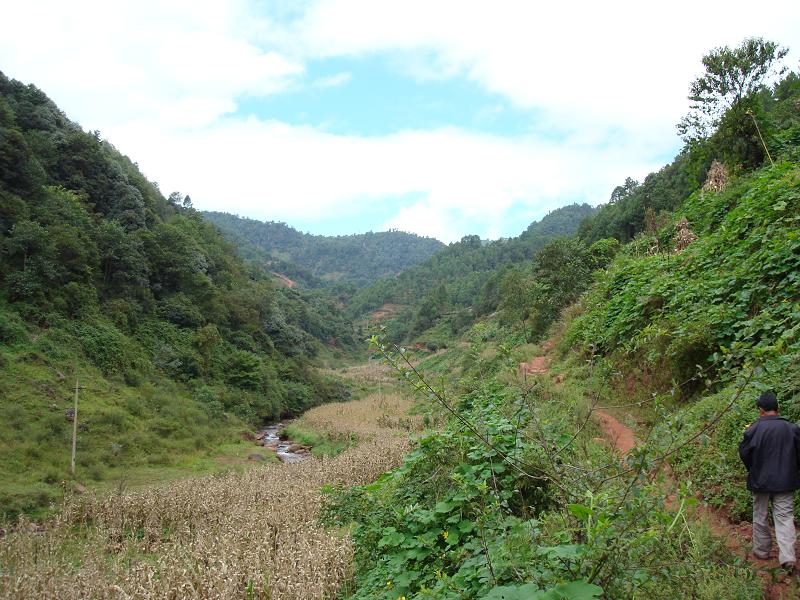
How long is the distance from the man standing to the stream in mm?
16431

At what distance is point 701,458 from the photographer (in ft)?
14.8

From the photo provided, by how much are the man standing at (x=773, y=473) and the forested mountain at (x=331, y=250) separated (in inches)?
5636

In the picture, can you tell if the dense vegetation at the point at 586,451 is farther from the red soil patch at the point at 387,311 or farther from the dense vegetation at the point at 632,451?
the red soil patch at the point at 387,311

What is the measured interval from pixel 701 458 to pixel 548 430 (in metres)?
1.98

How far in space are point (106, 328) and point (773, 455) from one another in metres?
26.6

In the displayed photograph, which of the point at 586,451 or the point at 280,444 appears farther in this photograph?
the point at 280,444

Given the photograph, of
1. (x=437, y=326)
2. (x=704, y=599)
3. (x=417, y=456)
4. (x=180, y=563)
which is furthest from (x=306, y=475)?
(x=437, y=326)

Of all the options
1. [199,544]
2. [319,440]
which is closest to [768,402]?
[199,544]

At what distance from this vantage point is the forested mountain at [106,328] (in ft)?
56.5

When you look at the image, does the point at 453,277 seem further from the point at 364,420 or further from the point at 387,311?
the point at 364,420

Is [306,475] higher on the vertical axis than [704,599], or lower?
lower

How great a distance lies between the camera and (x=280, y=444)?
79.6 ft

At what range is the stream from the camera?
67.2 ft

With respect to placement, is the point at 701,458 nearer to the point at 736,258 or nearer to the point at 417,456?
the point at 417,456
